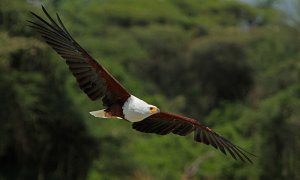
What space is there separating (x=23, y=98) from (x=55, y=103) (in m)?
1.11

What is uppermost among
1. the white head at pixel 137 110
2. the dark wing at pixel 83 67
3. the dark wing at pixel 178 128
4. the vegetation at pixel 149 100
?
the dark wing at pixel 83 67

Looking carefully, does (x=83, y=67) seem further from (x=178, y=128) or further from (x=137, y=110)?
(x=178, y=128)

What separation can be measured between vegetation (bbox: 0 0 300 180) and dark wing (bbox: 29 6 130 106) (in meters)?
8.73

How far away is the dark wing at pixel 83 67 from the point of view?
29.5 feet

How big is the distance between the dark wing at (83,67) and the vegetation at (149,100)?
28.7ft

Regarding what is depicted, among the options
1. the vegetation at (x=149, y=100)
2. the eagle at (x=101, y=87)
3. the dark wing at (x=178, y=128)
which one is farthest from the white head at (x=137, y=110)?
the vegetation at (x=149, y=100)

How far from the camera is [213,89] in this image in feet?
125

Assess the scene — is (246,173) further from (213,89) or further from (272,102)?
(213,89)

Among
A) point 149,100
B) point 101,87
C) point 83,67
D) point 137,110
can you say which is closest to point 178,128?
point 137,110

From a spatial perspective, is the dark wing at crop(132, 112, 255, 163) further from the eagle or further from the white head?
the white head

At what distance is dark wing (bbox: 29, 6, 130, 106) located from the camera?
29.5ft

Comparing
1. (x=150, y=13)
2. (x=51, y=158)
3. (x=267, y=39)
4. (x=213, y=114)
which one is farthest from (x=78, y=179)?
(x=150, y=13)

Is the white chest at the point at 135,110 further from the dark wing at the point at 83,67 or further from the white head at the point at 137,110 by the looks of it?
the dark wing at the point at 83,67

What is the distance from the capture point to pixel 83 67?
9.30 meters
